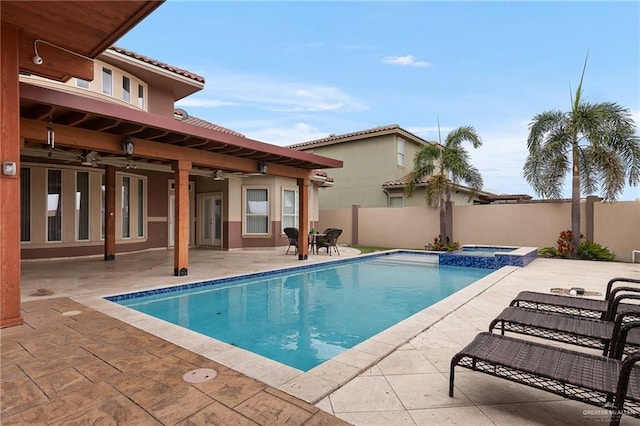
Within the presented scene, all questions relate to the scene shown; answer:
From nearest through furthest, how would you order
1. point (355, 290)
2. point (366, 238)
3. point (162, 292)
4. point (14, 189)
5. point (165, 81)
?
point (14, 189) < point (162, 292) < point (355, 290) < point (165, 81) < point (366, 238)

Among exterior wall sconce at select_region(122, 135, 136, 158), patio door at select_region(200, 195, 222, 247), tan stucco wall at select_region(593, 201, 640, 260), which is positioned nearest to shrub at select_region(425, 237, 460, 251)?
tan stucco wall at select_region(593, 201, 640, 260)

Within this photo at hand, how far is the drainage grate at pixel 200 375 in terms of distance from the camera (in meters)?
3.13

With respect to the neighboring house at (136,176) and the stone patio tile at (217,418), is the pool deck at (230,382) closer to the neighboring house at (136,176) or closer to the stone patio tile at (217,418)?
the stone patio tile at (217,418)

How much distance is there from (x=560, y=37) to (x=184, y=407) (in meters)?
15.5

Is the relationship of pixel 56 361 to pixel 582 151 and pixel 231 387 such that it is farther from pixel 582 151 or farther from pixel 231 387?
pixel 582 151

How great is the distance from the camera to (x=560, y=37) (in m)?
12.0

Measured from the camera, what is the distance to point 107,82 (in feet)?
33.6

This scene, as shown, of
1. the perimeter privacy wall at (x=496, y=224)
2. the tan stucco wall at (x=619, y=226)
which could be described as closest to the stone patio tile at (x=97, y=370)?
the perimeter privacy wall at (x=496, y=224)

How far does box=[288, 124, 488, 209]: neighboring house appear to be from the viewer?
20547mm

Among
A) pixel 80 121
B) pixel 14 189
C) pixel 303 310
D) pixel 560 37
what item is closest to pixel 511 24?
pixel 560 37

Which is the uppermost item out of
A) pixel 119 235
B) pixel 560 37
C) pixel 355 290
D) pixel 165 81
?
pixel 560 37

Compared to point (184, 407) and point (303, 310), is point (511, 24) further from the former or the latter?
point (184, 407)

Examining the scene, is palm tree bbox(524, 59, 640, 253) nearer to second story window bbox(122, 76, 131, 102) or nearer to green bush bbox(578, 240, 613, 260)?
green bush bbox(578, 240, 613, 260)

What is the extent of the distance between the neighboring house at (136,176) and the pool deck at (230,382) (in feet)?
11.6
